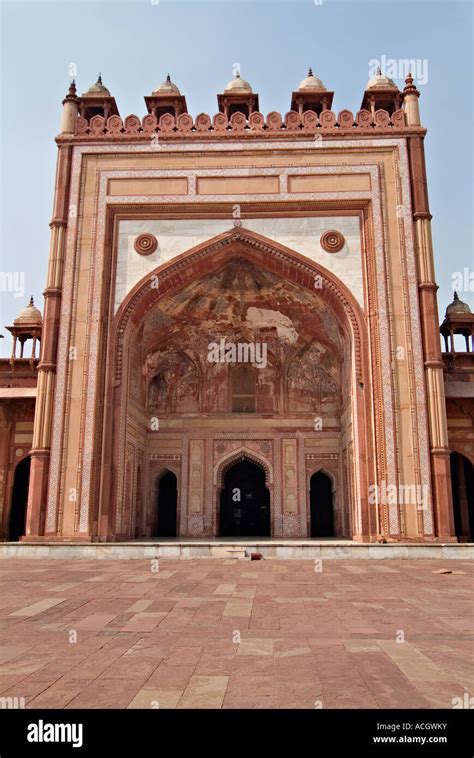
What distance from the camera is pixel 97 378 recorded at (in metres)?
13.1

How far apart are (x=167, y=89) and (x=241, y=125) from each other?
115 inches

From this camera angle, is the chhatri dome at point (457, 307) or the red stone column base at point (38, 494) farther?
the chhatri dome at point (457, 307)

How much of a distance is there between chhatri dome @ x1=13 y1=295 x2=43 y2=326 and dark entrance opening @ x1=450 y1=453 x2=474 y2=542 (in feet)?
38.6

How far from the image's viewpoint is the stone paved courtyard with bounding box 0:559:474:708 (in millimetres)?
2756

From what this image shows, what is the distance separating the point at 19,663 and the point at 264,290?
12.8 meters

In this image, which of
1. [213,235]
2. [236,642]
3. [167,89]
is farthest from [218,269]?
[236,642]

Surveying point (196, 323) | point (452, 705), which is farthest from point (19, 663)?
point (196, 323)

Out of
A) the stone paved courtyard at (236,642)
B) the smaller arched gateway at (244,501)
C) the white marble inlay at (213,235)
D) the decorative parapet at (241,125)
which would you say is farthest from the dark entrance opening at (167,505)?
the stone paved courtyard at (236,642)

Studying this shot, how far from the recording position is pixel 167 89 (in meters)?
16.1

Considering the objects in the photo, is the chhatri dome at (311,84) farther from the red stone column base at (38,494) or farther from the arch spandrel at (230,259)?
the red stone column base at (38,494)

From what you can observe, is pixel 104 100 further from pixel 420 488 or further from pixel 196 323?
pixel 420 488

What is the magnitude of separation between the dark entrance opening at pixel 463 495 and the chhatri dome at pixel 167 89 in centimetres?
1165

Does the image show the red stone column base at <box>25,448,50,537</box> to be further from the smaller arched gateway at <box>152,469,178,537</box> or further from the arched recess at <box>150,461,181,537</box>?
the smaller arched gateway at <box>152,469,178,537</box>

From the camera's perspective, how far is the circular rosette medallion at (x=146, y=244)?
556 inches
